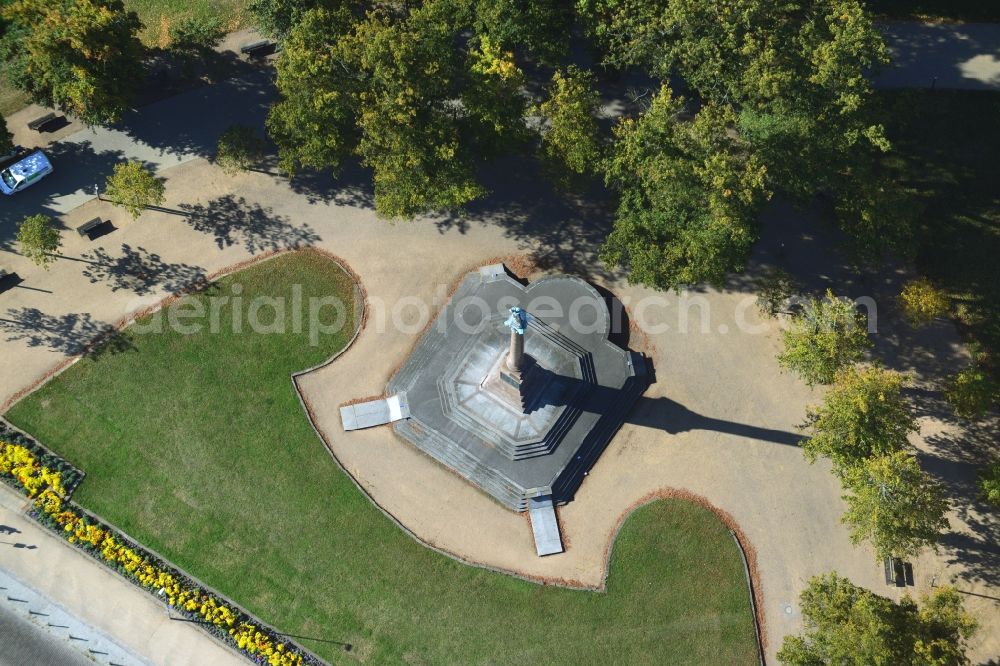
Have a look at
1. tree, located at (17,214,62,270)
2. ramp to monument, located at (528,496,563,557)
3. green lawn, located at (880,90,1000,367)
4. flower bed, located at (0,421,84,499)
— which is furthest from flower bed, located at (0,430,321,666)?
green lawn, located at (880,90,1000,367)

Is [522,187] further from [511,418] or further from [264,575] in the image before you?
[264,575]

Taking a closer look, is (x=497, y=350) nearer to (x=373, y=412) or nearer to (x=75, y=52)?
(x=373, y=412)

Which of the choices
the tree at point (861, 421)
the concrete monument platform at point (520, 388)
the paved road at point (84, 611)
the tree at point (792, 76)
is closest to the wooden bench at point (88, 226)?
the paved road at point (84, 611)

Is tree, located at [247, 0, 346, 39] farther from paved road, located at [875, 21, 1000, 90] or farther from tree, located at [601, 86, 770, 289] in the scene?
paved road, located at [875, 21, 1000, 90]

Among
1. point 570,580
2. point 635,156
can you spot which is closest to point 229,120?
point 635,156

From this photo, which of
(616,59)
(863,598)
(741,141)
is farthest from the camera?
(616,59)
